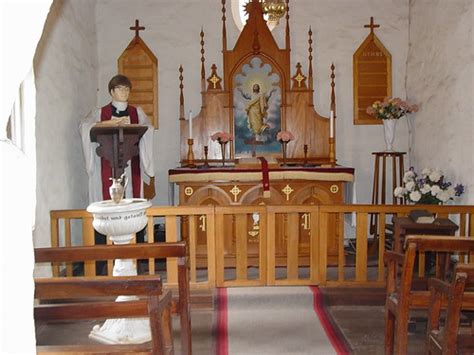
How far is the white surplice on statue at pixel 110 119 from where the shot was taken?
566 centimetres

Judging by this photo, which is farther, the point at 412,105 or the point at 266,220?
the point at 412,105

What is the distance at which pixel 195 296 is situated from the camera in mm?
4676

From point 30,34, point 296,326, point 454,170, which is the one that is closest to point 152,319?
point 30,34

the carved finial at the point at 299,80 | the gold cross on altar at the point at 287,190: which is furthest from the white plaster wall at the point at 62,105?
the carved finial at the point at 299,80

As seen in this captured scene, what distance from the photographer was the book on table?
190 inches

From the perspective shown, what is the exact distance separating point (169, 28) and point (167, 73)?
2.08 feet

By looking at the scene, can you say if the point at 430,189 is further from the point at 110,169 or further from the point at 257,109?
the point at 110,169

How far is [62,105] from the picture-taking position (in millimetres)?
5762

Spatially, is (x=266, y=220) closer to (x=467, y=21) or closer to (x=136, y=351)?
(x=136, y=351)

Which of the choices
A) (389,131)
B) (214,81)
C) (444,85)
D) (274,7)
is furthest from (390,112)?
(214,81)

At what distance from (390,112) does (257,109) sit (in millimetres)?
1778

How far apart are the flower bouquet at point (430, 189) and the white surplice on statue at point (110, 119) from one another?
2866 mm

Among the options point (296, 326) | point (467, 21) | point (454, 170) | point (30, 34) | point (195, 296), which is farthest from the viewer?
point (454, 170)

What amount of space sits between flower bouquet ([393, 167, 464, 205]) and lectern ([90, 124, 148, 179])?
302cm
